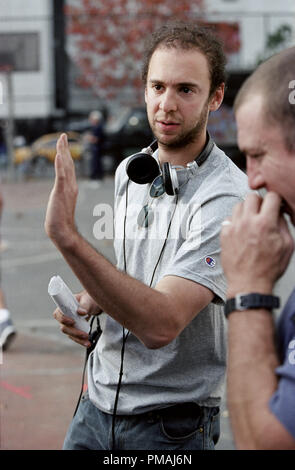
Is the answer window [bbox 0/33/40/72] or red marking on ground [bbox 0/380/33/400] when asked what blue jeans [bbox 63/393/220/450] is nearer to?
red marking on ground [bbox 0/380/33/400]

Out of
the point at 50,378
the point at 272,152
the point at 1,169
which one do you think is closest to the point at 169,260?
the point at 272,152

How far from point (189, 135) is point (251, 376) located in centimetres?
105

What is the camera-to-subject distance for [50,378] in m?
5.33

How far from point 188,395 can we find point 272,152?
38.4 inches

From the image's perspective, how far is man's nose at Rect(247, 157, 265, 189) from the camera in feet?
5.05

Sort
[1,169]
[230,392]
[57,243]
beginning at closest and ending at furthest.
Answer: [230,392], [57,243], [1,169]

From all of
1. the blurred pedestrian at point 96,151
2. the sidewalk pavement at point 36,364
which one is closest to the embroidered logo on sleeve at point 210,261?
the sidewalk pavement at point 36,364

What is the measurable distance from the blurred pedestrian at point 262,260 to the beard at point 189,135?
0.69m

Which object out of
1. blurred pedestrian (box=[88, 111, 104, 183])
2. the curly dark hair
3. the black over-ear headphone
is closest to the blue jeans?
the black over-ear headphone

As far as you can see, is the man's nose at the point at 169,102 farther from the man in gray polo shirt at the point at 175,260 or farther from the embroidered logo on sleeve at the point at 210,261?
the embroidered logo on sleeve at the point at 210,261

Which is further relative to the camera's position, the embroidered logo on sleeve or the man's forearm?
the embroidered logo on sleeve

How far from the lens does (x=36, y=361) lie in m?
5.70

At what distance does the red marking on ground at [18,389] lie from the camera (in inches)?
196

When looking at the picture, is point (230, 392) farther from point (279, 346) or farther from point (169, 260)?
point (169, 260)
